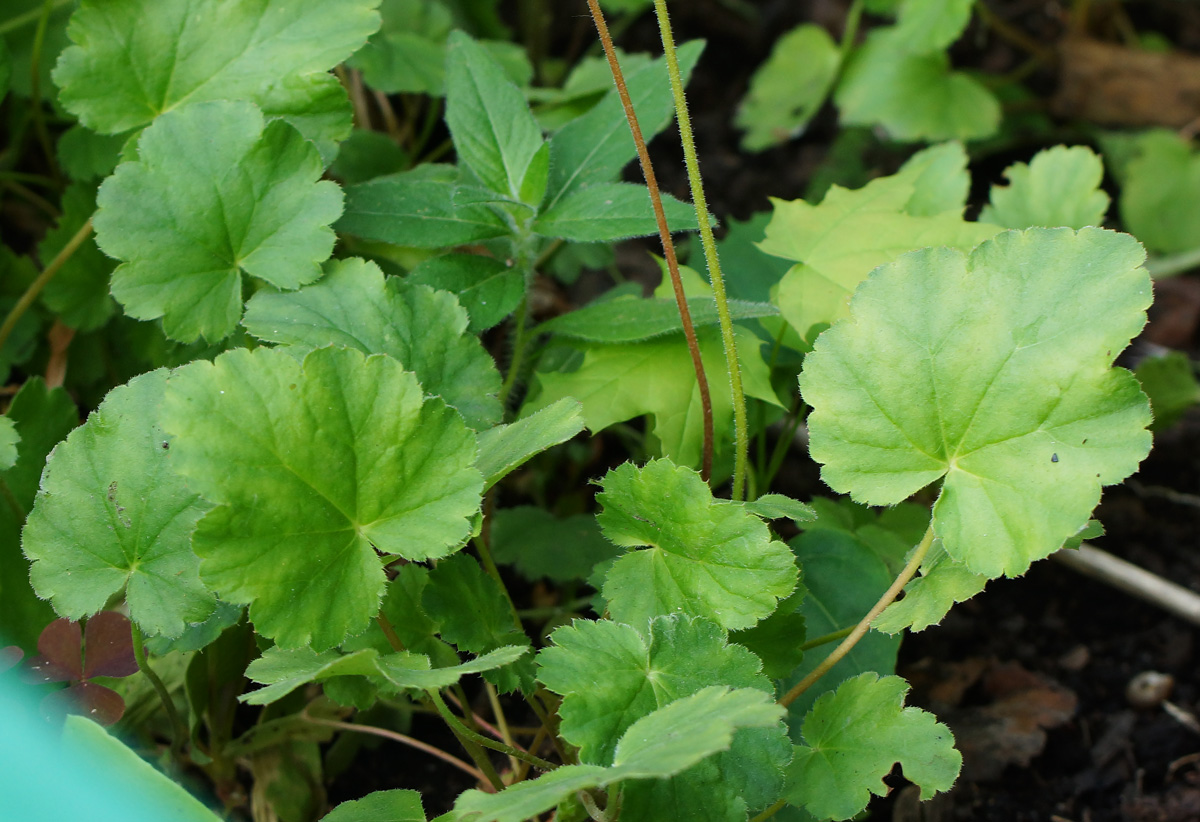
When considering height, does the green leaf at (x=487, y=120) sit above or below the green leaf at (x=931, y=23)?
above

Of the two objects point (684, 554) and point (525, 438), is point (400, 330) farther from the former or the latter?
point (684, 554)

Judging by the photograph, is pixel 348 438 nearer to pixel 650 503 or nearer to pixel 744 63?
pixel 650 503

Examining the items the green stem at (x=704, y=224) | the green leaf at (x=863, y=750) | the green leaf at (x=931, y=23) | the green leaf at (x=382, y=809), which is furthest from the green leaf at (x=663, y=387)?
the green leaf at (x=931, y=23)

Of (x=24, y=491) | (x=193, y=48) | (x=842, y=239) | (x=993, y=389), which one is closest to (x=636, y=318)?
(x=842, y=239)

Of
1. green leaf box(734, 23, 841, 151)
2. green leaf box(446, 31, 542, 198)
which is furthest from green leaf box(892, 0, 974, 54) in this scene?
green leaf box(446, 31, 542, 198)

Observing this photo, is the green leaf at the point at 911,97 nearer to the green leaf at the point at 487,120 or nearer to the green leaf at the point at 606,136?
the green leaf at the point at 606,136

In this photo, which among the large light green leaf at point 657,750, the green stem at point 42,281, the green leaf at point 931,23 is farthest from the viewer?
the green leaf at point 931,23

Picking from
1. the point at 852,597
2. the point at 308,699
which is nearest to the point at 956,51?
the point at 852,597
